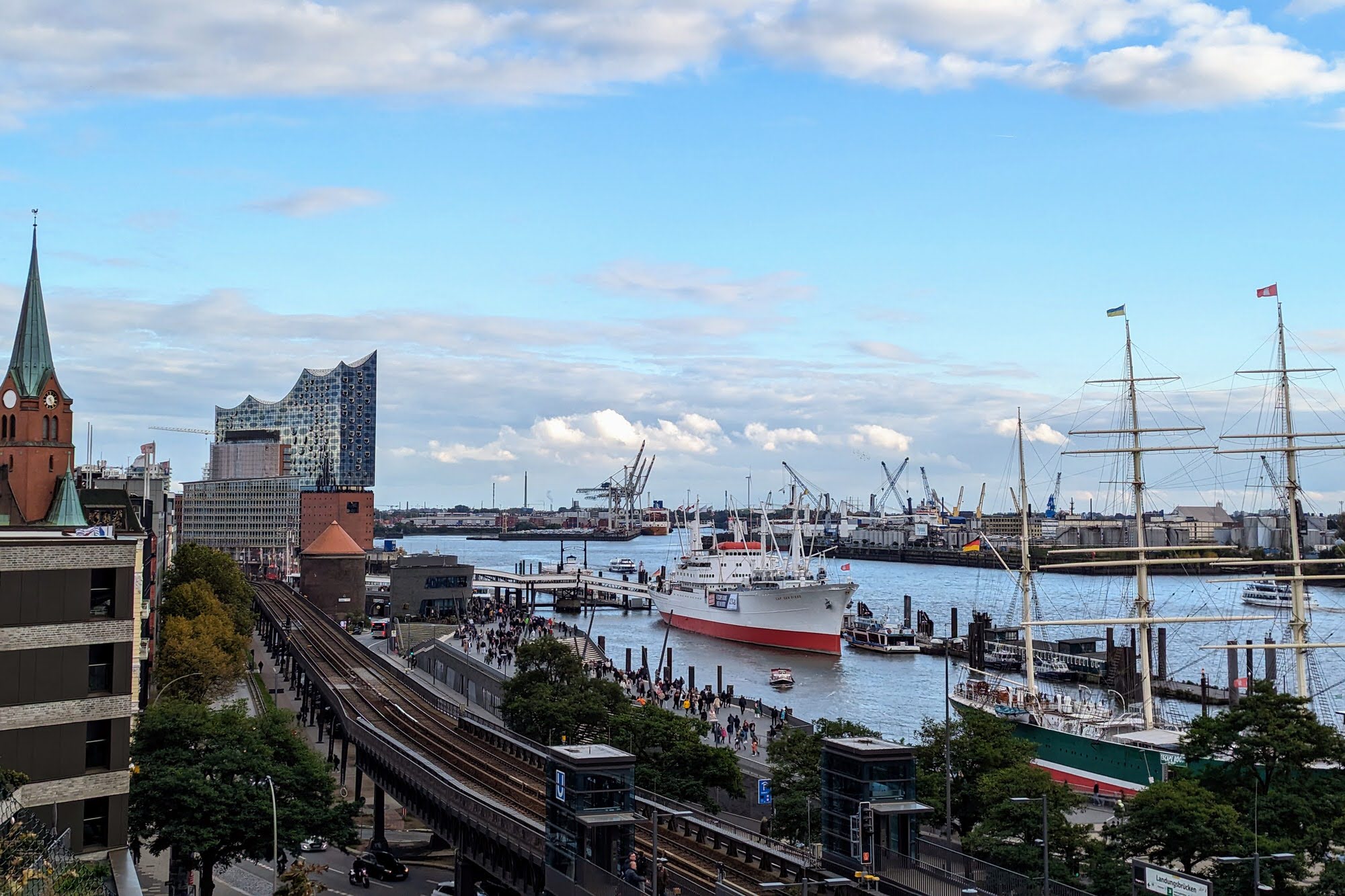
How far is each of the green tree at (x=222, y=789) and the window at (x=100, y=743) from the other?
12.8ft

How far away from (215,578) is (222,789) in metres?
55.3

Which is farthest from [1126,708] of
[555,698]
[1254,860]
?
[1254,860]

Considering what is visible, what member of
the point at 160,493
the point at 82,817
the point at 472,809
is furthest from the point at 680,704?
the point at 160,493

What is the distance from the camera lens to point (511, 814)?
29.9 metres

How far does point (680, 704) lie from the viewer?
2601 inches

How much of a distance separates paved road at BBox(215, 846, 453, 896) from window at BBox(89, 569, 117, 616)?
10957 mm

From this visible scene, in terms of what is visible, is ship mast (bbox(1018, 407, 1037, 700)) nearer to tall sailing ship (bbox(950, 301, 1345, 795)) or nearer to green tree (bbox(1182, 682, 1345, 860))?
tall sailing ship (bbox(950, 301, 1345, 795))

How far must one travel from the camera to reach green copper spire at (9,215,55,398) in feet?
153

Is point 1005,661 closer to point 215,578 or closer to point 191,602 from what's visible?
point 215,578

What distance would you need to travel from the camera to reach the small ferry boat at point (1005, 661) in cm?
10144

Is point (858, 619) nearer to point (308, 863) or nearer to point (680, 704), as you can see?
point (680, 704)

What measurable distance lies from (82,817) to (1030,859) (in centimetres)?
2110

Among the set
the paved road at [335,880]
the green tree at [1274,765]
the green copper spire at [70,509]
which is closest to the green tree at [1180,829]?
the green tree at [1274,765]

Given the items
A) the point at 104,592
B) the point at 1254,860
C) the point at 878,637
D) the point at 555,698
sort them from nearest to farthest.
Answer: the point at 1254,860
the point at 104,592
the point at 555,698
the point at 878,637
